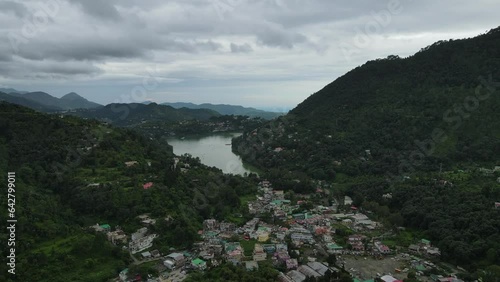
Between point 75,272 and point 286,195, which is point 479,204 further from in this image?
point 75,272

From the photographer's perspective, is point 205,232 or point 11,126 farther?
point 11,126

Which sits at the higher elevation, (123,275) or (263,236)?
(263,236)

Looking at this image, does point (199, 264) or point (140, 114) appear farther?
point (140, 114)

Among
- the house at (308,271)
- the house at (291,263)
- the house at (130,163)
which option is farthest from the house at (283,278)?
the house at (130,163)

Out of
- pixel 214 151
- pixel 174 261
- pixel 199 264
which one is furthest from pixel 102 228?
pixel 214 151

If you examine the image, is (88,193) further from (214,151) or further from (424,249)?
(214,151)

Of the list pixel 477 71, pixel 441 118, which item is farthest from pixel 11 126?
pixel 477 71
